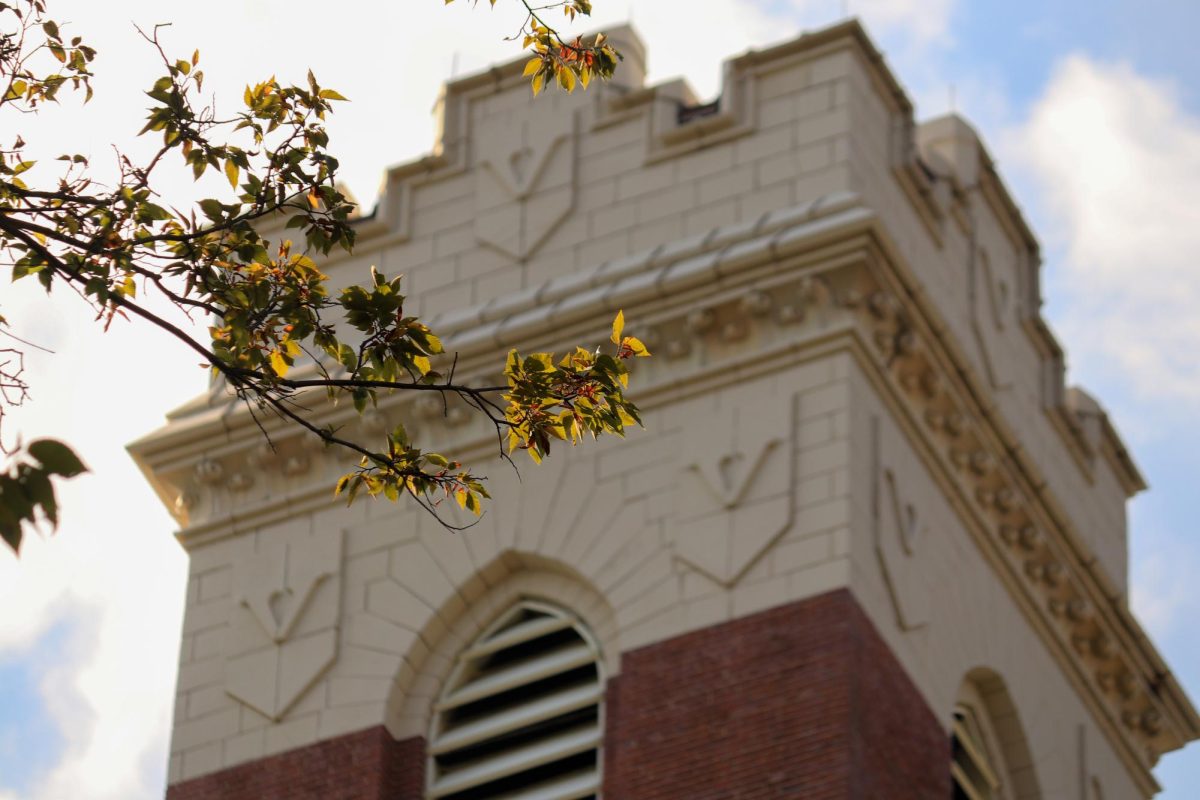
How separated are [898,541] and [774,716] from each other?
7.51 ft

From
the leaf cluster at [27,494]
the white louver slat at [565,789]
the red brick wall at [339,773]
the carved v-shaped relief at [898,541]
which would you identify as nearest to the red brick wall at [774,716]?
the white louver slat at [565,789]

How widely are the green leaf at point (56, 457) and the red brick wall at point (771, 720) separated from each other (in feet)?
39.7

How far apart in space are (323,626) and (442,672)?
1014 millimetres

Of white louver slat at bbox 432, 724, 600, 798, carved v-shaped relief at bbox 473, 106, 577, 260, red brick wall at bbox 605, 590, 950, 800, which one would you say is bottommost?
red brick wall at bbox 605, 590, 950, 800

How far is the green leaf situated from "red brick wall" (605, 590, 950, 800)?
12.1 m

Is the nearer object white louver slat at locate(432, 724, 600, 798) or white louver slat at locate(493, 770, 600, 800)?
white louver slat at locate(493, 770, 600, 800)

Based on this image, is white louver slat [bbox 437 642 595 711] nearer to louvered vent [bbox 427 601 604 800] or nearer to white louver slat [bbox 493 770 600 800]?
louvered vent [bbox 427 601 604 800]

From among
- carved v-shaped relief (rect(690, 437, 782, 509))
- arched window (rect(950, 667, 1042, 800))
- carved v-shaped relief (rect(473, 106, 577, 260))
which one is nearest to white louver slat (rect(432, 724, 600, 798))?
carved v-shaped relief (rect(690, 437, 782, 509))

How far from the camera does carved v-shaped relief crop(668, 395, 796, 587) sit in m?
25.5

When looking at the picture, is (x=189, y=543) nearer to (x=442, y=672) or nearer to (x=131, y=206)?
(x=442, y=672)

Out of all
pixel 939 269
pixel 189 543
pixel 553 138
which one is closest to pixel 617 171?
pixel 553 138

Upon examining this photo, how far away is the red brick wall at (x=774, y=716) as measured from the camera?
24.0 m

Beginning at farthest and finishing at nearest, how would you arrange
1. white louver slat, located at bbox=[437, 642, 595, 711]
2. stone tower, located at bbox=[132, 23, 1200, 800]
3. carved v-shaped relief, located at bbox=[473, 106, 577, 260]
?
carved v-shaped relief, located at bbox=[473, 106, 577, 260] → white louver slat, located at bbox=[437, 642, 595, 711] → stone tower, located at bbox=[132, 23, 1200, 800]

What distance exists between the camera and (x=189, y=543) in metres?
28.5
